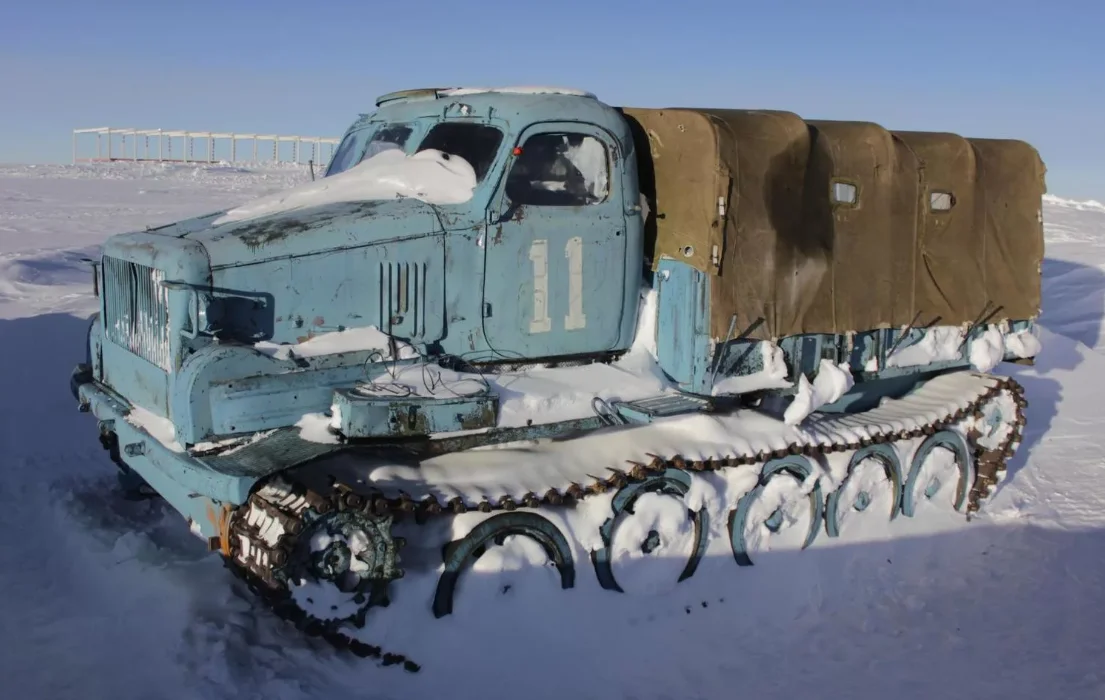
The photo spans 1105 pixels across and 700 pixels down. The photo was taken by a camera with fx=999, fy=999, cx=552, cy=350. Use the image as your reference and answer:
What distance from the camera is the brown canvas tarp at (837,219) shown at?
20.0 feet

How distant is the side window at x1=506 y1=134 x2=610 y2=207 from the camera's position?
579 cm

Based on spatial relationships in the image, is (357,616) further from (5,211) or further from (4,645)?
(5,211)

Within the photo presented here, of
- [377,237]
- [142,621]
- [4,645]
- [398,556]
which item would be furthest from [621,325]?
[4,645]

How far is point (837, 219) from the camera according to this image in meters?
6.75

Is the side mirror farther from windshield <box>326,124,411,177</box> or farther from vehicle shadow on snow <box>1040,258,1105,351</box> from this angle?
vehicle shadow on snow <box>1040,258,1105,351</box>

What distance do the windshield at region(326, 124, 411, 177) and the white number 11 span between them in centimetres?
118

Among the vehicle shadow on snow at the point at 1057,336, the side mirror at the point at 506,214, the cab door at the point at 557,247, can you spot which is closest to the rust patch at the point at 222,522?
the cab door at the point at 557,247

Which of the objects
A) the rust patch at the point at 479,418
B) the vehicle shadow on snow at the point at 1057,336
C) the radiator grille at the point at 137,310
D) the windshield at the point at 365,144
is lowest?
the vehicle shadow on snow at the point at 1057,336

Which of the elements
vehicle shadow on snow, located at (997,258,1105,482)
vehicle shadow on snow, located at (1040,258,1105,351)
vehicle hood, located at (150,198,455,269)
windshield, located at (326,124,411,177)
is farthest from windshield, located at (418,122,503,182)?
vehicle shadow on snow, located at (1040,258,1105,351)

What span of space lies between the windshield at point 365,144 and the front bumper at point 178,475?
2.08 m

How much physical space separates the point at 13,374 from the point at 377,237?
18.2 feet

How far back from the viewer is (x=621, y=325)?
20.4ft

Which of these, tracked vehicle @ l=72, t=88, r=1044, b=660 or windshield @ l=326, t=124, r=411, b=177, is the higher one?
windshield @ l=326, t=124, r=411, b=177

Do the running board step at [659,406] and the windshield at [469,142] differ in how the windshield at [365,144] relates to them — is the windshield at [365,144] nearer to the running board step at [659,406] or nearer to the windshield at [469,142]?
→ the windshield at [469,142]
